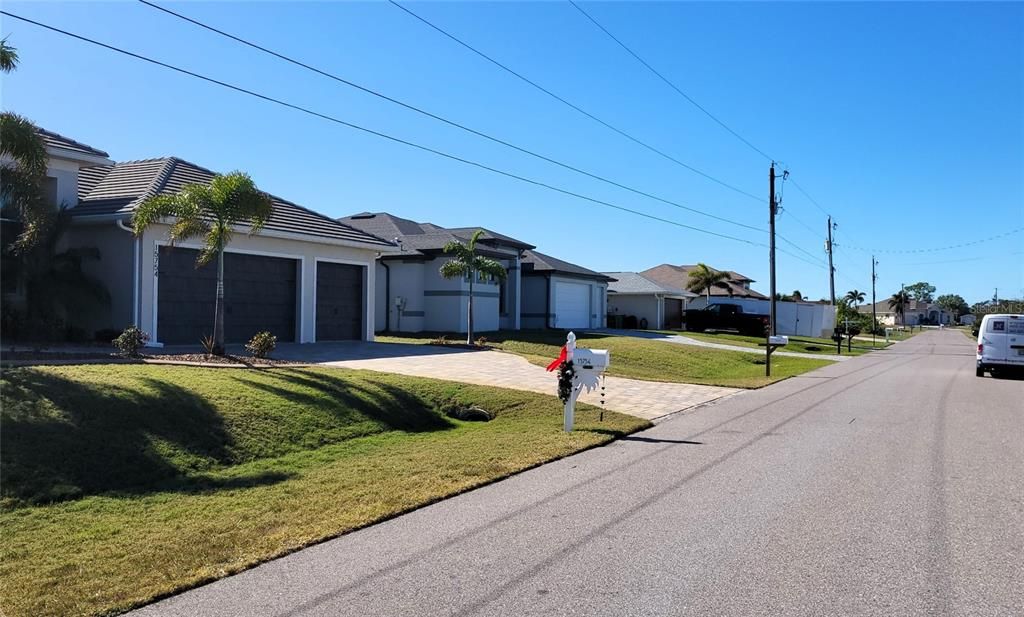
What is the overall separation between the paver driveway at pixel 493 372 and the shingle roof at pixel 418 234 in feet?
29.2

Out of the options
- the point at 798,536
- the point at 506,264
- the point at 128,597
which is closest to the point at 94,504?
the point at 128,597

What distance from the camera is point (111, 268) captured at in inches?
675

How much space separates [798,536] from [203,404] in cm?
741

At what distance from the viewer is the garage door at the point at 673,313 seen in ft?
166

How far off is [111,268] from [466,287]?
1444cm

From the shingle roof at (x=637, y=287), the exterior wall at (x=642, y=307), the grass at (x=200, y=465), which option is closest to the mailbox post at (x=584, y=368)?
the grass at (x=200, y=465)

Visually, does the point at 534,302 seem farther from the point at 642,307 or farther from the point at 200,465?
the point at 200,465

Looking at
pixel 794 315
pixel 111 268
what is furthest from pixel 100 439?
pixel 794 315

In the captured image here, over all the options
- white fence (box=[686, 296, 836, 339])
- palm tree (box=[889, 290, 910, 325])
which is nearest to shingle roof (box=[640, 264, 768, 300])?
white fence (box=[686, 296, 836, 339])

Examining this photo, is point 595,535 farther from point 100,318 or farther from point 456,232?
point 456,232

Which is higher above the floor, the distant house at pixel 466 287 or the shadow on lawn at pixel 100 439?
the distant house at pixel 466 287

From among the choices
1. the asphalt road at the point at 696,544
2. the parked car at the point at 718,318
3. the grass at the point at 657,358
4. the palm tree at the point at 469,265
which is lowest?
the asphalt road at the point at 696,544

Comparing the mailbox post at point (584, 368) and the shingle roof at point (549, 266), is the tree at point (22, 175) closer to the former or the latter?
the mailbox post at point (584, 368)

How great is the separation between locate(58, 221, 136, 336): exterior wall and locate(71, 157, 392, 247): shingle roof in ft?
Answer: 1.83
